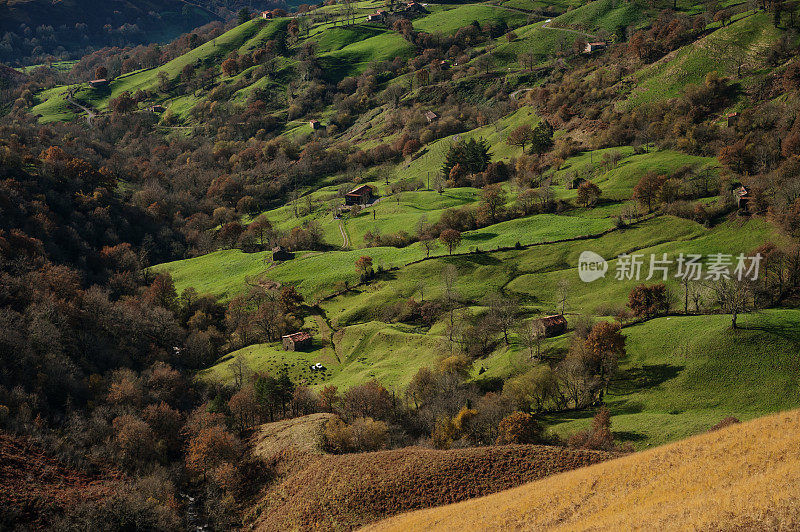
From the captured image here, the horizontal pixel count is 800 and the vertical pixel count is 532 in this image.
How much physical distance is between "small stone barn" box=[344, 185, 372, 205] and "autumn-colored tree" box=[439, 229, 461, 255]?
176 ft

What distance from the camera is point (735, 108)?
135 metres

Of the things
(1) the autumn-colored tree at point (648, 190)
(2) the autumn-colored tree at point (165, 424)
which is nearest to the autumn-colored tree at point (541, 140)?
(1) the autumn-colored tree at point (648, 190)

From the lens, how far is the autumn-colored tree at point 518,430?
6034 cm

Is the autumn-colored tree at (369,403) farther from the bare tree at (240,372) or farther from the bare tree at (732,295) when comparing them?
the bare tree at (732,295)

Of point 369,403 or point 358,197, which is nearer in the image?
point 369,403

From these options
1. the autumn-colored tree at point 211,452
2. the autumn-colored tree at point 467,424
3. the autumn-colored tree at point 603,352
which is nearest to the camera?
the autumn-colored tree at point 467,424

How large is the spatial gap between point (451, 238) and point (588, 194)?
33460 millimetres

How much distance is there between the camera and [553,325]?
82562 millimetres

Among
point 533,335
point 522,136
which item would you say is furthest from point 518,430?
point 522,136

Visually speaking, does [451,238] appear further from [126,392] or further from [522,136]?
[522,136]

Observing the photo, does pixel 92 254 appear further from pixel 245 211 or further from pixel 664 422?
pixel 664 422

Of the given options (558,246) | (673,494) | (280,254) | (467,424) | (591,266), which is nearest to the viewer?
(673,494)

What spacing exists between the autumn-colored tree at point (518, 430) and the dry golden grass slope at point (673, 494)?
13.3 metres

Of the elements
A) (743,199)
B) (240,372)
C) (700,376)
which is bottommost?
(240,372)
